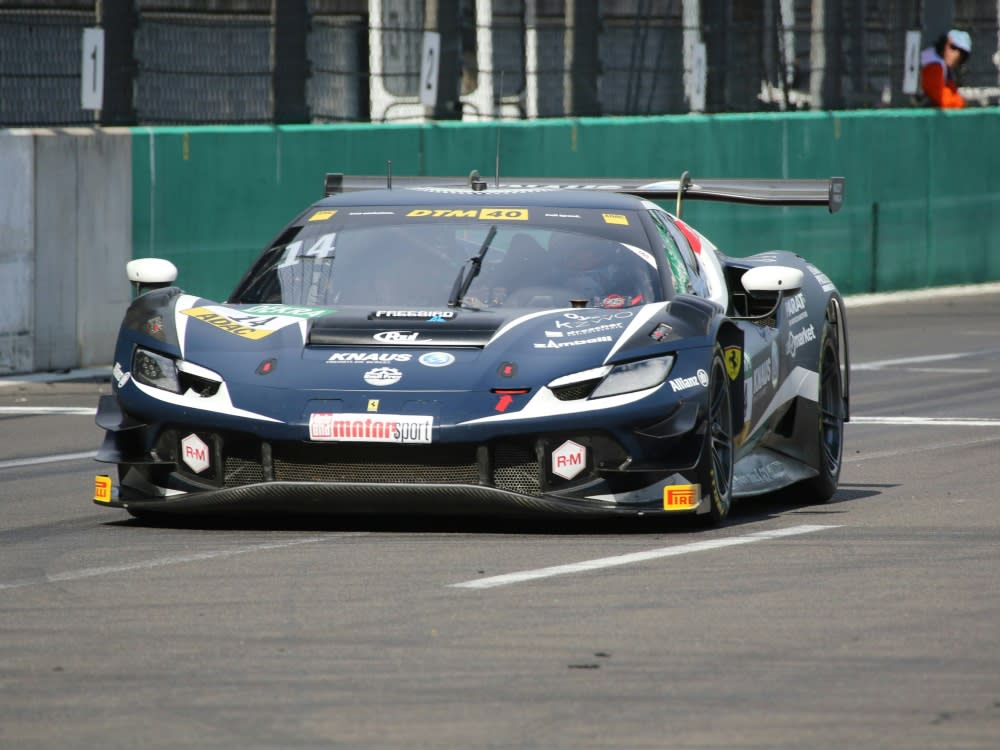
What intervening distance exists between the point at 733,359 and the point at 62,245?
27.4 feet

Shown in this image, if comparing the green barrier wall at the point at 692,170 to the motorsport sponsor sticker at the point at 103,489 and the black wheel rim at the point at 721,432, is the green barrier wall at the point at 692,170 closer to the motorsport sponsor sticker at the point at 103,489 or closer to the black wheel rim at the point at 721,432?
the motorsport sponsor sticker at the point at 103,489

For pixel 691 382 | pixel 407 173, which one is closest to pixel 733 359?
pixel 691 382

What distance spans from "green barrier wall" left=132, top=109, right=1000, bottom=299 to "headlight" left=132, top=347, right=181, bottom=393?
28.4ft

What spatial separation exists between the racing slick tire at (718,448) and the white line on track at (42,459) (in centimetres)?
376

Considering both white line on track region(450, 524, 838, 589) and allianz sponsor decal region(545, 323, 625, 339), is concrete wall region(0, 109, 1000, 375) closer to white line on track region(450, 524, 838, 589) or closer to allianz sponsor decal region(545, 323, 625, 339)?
allianz sponsor decal region(545, 323, 625, 339)

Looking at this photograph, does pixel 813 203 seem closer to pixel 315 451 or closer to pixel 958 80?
pixel 315 451

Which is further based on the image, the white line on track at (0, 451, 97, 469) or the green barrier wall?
the green barrier wall

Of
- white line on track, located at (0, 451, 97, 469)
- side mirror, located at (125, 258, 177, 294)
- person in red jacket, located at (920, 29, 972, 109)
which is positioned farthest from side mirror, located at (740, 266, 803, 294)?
person in red jacket, located at (920, 29, 972, 109)

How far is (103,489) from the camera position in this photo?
8.80 metres

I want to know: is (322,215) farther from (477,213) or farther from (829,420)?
(829,420)

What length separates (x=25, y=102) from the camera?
57.8 ft

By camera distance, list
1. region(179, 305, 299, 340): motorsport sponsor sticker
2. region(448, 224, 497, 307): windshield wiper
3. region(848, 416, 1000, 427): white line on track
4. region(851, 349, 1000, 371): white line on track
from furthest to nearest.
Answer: region(851, 349, 1000, 371): white line on track
region(848, 416, 1000, 427): white line on track
region(448, 224, 497, 307): windshield wiper
region(179, 305, 299, 340): motorsport sponsor sticker

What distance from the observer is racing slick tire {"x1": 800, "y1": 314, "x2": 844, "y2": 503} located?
10.2 metres

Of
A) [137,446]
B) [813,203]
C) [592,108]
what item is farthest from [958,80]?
[137,446]
